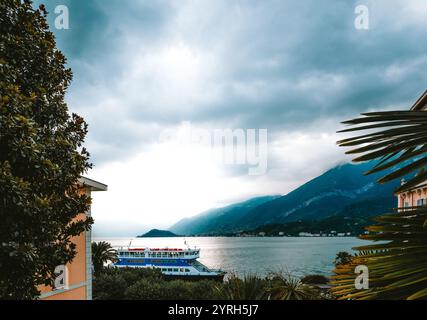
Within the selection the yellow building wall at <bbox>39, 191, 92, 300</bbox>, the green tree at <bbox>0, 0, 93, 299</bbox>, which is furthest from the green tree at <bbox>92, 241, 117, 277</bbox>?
the green tree at <bbox>0, 0, 93, 299</bbox>

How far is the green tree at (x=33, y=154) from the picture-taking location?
4.72 metres

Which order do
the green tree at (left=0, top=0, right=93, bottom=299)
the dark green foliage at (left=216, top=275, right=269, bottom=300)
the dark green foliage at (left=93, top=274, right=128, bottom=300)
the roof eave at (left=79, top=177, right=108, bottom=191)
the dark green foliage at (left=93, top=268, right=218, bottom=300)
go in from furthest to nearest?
the dark green foliage at (left=93, top=274, right=128, bottom=300), the dark green foliage at (left=93, top=268, right=218, bottom=300), the roof eave at (left=79, top=177, right=108, bottom=191), the dark green foliage at (left=216, top=275, right=269, bottom=300), the green tree at (left=0, top=0, right=93, bottom=299)

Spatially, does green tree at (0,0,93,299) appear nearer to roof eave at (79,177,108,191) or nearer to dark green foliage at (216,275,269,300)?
dark green foliage at (216,275,269,300)

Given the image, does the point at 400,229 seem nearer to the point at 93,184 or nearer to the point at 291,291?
the point at 291,291

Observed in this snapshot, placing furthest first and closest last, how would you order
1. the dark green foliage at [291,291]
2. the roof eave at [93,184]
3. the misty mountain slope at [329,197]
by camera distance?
the misty mountain slope at [329,197] → the roof eave at [93,184] → the dark green foliage at [291,291]

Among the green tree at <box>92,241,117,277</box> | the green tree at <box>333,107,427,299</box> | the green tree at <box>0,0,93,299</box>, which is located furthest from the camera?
the green tree at <box>92,241,117,277</box>

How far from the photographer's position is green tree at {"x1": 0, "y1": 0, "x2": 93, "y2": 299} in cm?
472

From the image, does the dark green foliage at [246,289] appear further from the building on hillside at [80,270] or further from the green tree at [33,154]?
the building on hillside at [80,270]

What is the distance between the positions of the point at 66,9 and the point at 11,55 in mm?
1299

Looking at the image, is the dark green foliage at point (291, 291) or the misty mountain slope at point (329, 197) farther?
the misty mountain slope at point (329, 197)

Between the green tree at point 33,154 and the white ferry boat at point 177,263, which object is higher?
the green tree at point 33,154

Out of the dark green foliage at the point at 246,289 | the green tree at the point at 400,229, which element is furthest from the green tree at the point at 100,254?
the green tree at the point at 400,229

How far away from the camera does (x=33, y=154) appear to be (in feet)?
16.1

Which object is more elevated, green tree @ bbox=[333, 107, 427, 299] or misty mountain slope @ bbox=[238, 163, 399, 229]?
green tree @ bbox=[333, 107, 427, 299]
